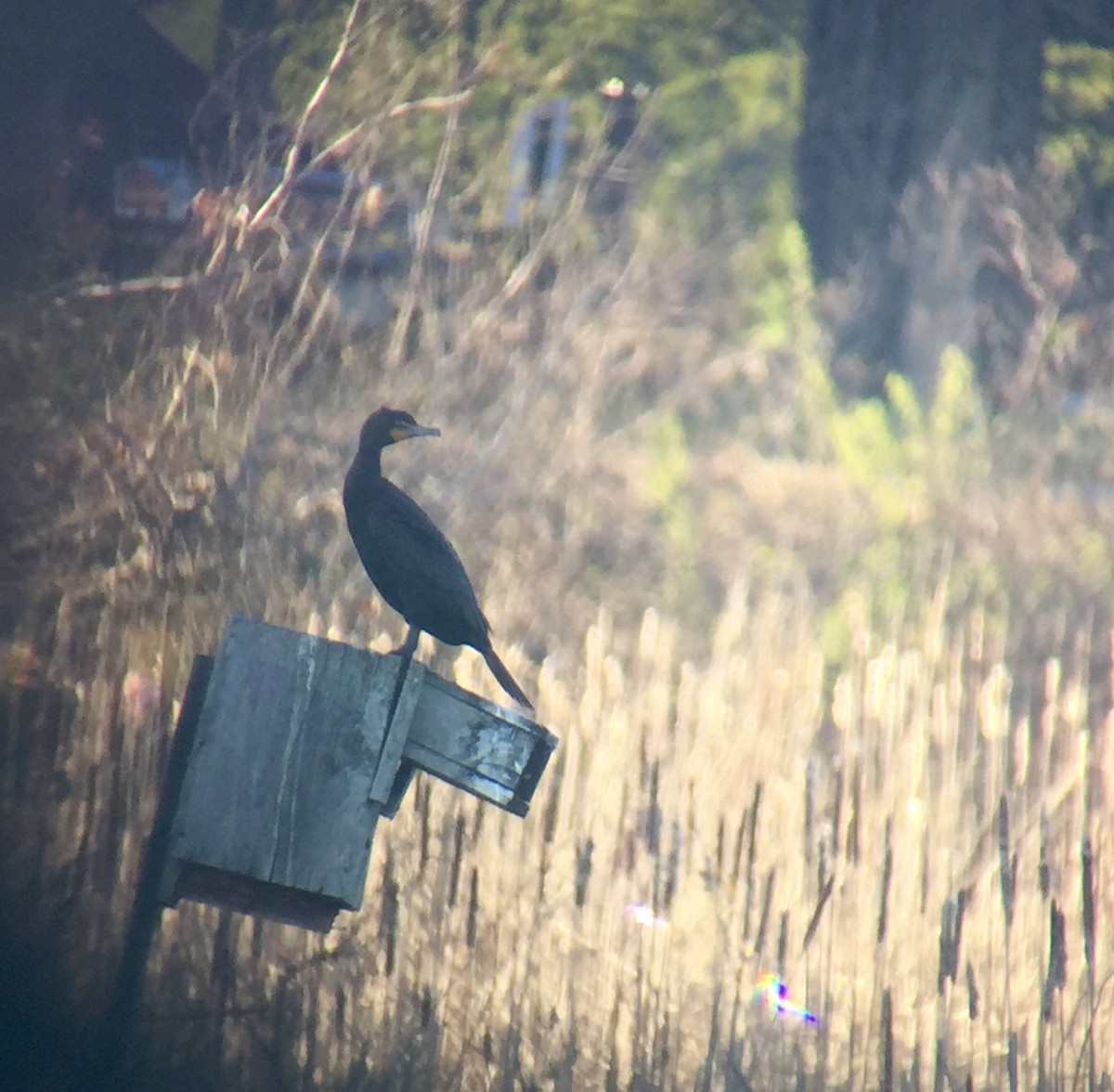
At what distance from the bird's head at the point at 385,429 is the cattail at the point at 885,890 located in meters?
1.36

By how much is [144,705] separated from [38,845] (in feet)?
2.64

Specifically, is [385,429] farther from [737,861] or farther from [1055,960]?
[1055,960]

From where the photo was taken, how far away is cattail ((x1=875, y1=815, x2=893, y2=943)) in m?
3.00

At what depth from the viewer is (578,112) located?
319 inches

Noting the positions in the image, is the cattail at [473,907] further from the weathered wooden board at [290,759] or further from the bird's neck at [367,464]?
the bird's neck at [367,464]

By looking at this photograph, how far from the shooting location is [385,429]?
10.7 ft

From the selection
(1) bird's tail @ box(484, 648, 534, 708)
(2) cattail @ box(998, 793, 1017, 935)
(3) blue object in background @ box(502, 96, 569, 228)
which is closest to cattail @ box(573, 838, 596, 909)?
(1) bird's tail @ box(484, 648, 534, 708)

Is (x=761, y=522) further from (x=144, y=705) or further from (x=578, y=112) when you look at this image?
(x=144, y=705)

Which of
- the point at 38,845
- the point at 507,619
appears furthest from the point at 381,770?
the point at 507,619

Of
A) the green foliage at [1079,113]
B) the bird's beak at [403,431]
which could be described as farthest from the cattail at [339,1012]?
the green foliage at [1079,113]

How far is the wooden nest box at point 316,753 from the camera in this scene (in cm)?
192

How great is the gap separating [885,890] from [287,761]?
1.59 m

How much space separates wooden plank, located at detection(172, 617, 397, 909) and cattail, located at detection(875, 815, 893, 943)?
4.72 ft

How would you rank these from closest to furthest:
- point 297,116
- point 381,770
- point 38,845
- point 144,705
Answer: point 381,770 < point 38,845 < point 144,705 < point 297,116
